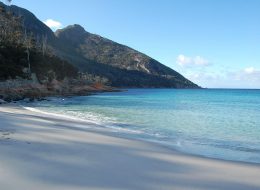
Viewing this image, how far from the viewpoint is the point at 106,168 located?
9.00m

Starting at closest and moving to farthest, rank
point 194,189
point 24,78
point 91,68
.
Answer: point 194,189, point 24,78, point 91,68

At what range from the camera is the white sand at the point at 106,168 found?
7.59 metres

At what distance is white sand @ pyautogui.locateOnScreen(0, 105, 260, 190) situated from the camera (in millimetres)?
7587

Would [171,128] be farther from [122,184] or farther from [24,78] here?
[24,78]

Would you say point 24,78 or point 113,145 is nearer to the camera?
point 113,145

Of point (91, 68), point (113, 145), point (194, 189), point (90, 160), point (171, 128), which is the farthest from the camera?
point (91, 68)

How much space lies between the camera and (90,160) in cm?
979

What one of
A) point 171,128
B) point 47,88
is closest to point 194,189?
point 171,128

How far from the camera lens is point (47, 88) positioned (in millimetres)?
68062

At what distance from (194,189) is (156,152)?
446 centimetres

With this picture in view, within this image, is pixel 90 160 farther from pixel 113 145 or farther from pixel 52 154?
pixel 113 145

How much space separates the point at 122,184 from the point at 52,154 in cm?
324

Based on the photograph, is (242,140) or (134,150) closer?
(134,150)

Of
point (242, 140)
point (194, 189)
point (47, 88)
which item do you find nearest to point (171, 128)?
point (242, 140)
